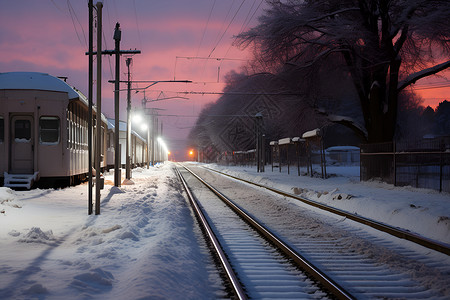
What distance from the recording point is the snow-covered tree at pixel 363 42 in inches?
779

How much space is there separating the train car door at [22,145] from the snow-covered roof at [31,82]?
121 cm

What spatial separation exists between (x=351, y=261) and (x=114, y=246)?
4.04m

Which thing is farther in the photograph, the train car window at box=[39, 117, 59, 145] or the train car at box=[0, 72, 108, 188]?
the train car window at box=[39, 117, 59, 145]

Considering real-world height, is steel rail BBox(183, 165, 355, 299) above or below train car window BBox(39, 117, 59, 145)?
below

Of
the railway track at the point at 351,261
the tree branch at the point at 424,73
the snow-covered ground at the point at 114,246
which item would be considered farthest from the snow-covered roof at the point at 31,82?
the tree branch at the point at 424,73

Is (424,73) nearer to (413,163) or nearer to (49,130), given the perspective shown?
(413,163)

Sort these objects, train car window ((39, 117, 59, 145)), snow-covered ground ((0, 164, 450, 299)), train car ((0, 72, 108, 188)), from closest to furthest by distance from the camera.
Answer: snow-covered ground ((0, 164, 450, 299)) < train car ((0, 72, 108, 188)) < train car window ((39, 117, 59, 145))

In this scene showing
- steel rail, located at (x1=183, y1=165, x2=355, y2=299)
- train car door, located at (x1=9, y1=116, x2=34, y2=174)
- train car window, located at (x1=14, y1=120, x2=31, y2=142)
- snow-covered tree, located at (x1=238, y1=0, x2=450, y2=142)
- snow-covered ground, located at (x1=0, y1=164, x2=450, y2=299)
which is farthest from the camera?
snow-covered tree, located at (x1=238, y1=0, x2=450, y2=142)

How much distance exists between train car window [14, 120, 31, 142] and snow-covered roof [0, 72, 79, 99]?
1.36 metres

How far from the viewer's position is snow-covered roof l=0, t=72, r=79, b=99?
16156 mm

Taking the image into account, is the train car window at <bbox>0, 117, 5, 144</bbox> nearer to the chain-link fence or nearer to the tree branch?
the chain-link fence

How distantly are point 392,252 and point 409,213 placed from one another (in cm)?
345

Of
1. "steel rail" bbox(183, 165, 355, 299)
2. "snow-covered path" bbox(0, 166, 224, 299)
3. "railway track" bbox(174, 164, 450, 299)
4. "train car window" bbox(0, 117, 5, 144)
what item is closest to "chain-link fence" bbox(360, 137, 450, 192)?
A: "railway track" bbox(174, 164, 450, 299)

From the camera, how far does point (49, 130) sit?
1653cm
